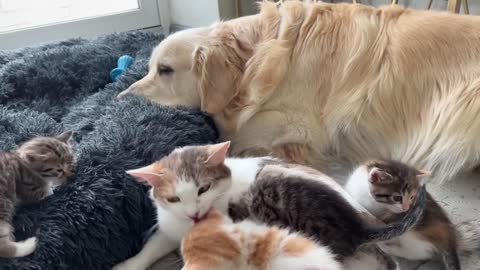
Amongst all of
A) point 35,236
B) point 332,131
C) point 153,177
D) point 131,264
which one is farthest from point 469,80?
point 35,236

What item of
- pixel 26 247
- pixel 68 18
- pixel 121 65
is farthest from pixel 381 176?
pixel 68 18

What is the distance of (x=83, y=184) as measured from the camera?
49.8 inches

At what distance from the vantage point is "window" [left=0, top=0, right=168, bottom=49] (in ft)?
8.71

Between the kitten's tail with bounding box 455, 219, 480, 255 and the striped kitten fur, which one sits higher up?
the striped kitten fur

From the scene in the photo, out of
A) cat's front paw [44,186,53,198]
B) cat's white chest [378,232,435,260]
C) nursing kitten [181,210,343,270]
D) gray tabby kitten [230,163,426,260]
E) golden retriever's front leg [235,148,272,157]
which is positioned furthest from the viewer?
golden retriever's front leg [235,148,272,157]

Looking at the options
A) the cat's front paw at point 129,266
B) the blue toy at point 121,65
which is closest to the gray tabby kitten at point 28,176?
the cat's front paw at point 129,266

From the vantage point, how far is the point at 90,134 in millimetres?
1513

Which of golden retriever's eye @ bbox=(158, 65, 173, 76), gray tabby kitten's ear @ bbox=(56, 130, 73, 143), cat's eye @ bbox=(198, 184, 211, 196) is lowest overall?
cat's eye @ bbox=(198, 184, 211, 196)

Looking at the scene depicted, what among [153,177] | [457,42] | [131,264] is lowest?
[131,264]

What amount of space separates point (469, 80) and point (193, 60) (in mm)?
847

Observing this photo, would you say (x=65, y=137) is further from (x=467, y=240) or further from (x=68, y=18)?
(x=68, y=18)

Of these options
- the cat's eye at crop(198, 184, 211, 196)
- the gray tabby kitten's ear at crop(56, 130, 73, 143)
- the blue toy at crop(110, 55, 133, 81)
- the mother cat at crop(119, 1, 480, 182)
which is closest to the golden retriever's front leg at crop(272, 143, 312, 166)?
the mother cat at crop(119, 1, 480, 182)

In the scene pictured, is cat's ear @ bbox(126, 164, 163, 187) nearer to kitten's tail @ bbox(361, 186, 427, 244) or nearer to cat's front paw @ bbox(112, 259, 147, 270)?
cat's front paw @ bbox(112, 259, 147, 270)

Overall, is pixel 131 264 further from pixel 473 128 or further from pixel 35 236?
pixel 473 128
